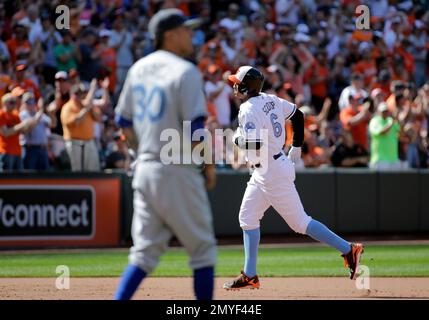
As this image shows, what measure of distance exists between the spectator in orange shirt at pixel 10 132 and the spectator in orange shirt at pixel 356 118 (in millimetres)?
5717

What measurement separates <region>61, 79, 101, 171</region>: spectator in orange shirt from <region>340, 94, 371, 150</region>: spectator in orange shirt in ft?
14.7

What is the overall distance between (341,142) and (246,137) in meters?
8.19

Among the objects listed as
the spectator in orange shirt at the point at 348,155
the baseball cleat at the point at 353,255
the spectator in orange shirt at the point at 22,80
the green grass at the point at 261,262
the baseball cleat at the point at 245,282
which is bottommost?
the green grass at the point at 261,262

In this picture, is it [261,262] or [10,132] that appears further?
[10,132]

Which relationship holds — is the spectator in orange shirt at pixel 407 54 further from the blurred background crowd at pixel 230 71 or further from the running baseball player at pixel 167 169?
the running baseball player at pixel 167 169

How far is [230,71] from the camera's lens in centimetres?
1803

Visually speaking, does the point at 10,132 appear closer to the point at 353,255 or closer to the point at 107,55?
Result: the point at 107,55

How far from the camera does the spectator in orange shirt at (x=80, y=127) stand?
14.5 m

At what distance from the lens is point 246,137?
8.80 metres

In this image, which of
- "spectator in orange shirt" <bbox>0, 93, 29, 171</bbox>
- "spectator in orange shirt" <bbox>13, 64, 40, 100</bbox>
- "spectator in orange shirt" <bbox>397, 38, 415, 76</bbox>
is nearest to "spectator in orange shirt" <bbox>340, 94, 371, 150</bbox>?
"spectator in orange shirt" <bbox>397, 38, 415, 76</bbox>

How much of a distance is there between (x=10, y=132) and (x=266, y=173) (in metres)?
6.22

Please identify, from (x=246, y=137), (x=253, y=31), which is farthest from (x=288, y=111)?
(x=253, y=31)

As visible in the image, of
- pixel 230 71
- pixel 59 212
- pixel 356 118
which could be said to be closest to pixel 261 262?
pixel 59 212

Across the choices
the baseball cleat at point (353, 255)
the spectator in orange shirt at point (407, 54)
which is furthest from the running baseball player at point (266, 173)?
the spectator in orange shirt at point (407, 54)
